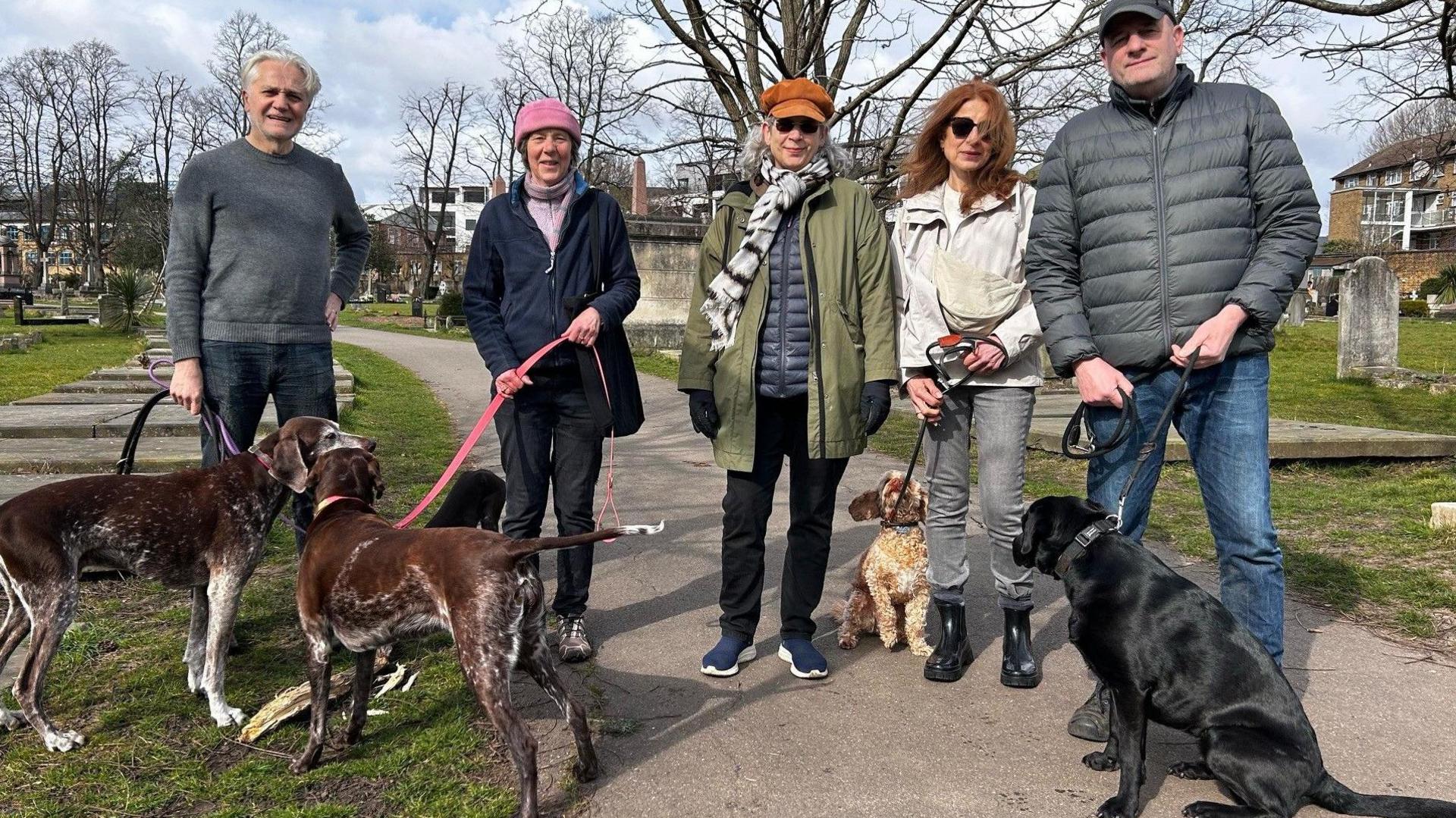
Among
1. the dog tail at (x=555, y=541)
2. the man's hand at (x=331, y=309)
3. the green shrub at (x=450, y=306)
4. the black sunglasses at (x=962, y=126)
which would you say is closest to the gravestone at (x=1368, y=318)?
the black sunglasses at (x=962, y=126)

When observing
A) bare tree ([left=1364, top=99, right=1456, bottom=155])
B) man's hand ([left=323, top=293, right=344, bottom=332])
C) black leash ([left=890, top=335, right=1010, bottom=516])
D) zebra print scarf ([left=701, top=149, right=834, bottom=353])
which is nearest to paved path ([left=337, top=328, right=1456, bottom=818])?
black leash ([left=890, top=335, right=1010, bottom=516])

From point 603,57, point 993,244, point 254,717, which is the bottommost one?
point 254,717

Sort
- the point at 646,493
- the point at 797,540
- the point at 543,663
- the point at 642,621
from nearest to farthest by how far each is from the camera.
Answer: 1. the point at 543,663
2. the point at 797,540
3. the point at 642,621
4. the point at 646,493

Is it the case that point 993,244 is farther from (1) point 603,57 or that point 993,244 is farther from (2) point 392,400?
(1) point 603,57

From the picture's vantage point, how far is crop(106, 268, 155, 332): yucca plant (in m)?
24.9

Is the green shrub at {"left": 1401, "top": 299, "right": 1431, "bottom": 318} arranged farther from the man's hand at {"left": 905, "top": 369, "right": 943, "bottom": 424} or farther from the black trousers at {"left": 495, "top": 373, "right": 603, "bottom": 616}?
the black trousers at {"left": 495, "top": 373, "right": 603, "bottom": 616}

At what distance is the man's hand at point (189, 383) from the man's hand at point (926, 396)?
9.40ft

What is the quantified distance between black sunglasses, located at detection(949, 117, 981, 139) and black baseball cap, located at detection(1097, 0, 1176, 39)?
62 cm

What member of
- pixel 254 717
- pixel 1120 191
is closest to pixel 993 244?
pixel 1120 191

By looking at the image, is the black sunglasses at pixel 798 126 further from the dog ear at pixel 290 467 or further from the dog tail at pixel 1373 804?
the dog tail at pixel 1373 804

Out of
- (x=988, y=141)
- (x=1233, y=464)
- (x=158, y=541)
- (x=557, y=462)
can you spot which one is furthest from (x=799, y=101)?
(x=158, y=541)

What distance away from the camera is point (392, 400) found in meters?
12.9

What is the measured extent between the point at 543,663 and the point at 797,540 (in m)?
1.41

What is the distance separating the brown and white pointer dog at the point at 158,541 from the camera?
3.26 metres
